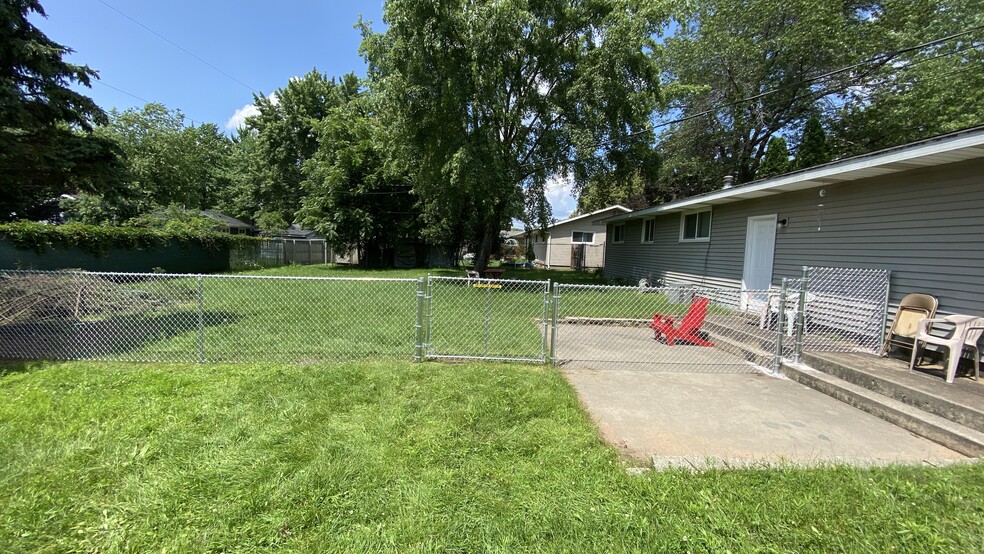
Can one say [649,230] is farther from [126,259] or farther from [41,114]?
[126,259]

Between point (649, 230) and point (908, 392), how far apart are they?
1094 centimetres

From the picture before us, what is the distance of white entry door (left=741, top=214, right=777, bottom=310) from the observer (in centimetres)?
842

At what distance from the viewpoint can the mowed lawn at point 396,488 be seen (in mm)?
2062

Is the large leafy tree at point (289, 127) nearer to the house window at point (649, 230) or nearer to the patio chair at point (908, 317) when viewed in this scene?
the house window at point (649, 230)

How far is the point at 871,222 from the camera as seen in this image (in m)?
6.20

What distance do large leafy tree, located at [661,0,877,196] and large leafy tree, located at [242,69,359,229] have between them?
22.3 m

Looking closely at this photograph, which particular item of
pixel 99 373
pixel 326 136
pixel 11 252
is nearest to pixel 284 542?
pixel 99 373

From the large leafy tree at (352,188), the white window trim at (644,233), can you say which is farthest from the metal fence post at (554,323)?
the large leafy tree at (352,188)

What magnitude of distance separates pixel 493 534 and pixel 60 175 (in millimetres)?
8365

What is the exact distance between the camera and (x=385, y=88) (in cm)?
1412

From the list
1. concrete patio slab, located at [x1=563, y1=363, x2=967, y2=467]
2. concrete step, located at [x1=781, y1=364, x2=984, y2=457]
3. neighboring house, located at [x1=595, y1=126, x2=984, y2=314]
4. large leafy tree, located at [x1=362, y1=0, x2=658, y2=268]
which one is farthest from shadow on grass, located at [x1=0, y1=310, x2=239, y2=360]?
neighboring house, located at [x1=595, y1=126, x2=984, y2=314]

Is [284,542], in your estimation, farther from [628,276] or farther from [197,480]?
[628,276]

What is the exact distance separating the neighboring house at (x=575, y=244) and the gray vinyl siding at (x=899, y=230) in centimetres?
1614

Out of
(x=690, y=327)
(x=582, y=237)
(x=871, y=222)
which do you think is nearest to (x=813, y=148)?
(x=871, y=222)
